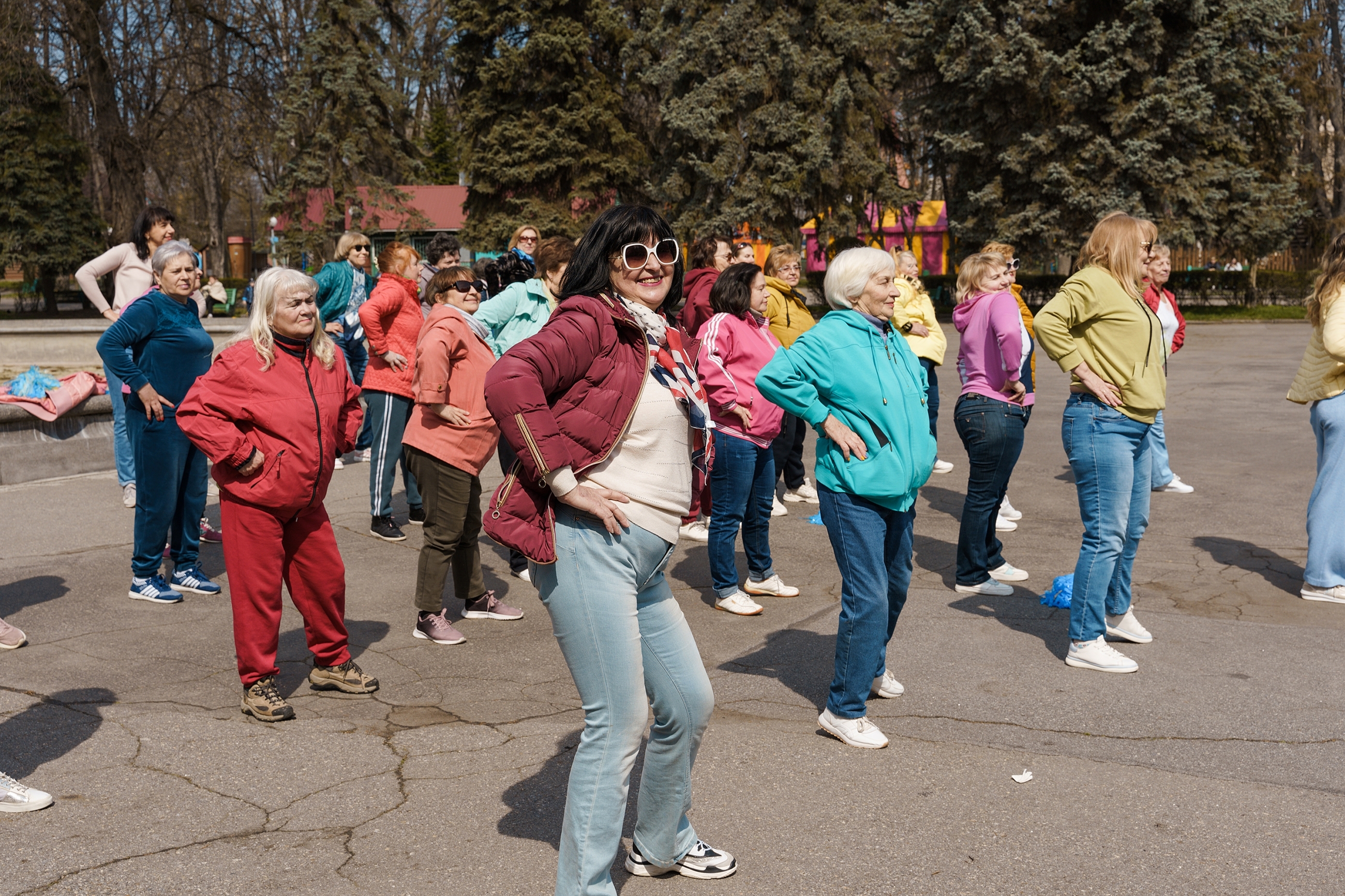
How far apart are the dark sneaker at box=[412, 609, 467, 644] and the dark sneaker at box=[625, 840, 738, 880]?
101 inches

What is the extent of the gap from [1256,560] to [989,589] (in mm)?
1962

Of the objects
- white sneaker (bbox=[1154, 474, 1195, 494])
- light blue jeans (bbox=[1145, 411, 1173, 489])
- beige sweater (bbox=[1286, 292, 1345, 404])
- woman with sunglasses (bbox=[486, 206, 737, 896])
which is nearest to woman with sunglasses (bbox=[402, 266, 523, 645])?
woman with sunglasses (bbox=[486, 206, 737, 896])

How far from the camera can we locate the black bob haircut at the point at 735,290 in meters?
6.42

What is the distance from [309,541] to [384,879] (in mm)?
1897

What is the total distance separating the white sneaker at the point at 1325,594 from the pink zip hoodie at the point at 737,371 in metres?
3.04

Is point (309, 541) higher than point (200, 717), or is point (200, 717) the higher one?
point (309, 541)

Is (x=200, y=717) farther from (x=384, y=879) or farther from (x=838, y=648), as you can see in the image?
(x=838, y=648)

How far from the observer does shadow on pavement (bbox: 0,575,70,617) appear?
6.46 m

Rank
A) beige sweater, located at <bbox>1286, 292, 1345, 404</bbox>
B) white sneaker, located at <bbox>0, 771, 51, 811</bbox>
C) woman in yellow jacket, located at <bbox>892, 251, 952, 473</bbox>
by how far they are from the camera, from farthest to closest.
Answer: woman in yellow jacket, located at <bbox>892, 251, 952, 473</bbox> < beige sweater, located at <bbox>1286, 292, 1345, 404</bbox> < white sneaker, located at <bbox>0, 771, 51, 811</bbox>

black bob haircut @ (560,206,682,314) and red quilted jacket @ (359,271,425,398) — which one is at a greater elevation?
black bob haircut @ (560,206,682,314)

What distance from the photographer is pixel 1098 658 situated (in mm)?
5293

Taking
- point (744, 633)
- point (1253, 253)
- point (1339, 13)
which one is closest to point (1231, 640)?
point (744, 633)

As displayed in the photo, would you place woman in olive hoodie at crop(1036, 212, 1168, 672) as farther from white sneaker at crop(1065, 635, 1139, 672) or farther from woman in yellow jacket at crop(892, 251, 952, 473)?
woman in yellow jacket at crop(892, 251, 952, 473)

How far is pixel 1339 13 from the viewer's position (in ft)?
137
